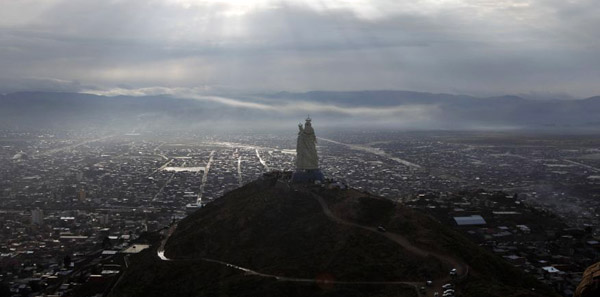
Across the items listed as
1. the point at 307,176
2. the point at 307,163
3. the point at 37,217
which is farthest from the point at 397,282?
the point at 37,217

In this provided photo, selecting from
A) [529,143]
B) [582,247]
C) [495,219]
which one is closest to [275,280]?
[582,247]

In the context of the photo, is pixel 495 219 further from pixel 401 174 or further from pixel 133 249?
pixel 401 174

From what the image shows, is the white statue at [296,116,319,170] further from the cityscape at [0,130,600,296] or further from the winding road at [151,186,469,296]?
the winding road at [151,186,469,296]

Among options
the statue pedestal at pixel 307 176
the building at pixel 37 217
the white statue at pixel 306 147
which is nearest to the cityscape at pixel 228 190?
the building at pixel 37 217

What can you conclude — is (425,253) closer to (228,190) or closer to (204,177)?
(228,190)

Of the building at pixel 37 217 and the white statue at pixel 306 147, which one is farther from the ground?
the white statue at pixel 306 147

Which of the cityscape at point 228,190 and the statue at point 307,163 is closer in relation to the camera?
the statue at point 307,163

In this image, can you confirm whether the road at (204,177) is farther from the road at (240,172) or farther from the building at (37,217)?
the building at (37,217)
